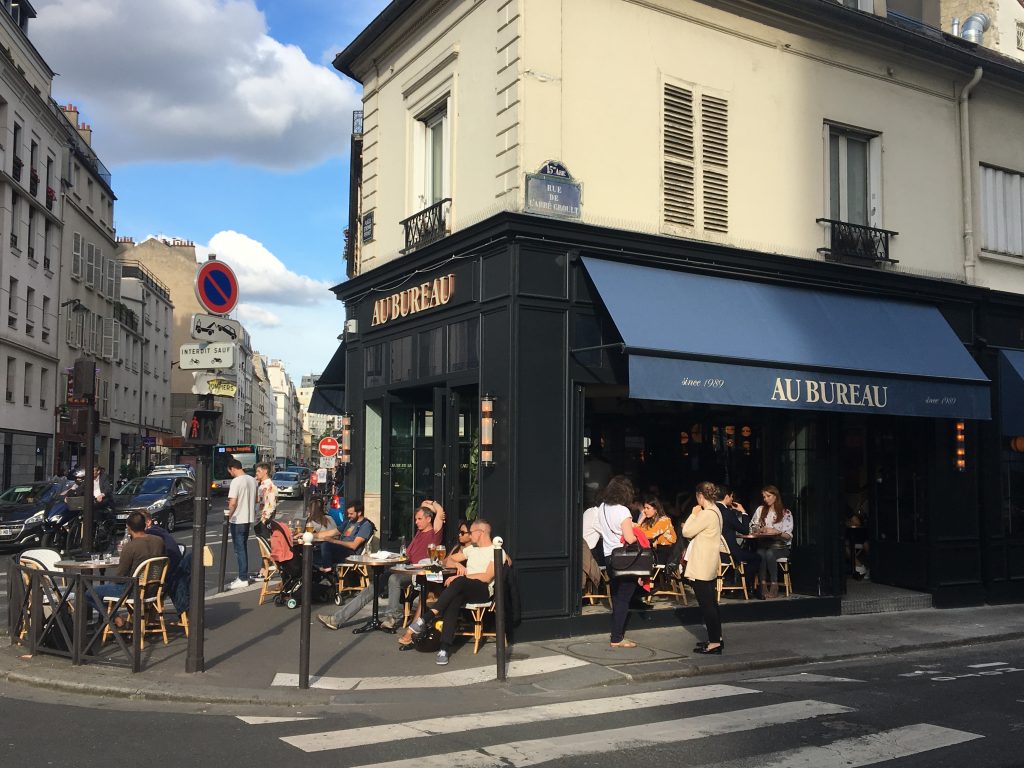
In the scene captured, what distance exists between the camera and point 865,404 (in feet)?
39.9

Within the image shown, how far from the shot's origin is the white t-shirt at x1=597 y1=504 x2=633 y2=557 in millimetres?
10312

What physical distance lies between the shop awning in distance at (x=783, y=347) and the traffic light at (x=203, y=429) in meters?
4.28

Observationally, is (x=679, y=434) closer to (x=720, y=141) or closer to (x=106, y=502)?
(x=720, y=141)

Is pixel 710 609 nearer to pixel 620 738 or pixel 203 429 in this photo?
pixel 620 738

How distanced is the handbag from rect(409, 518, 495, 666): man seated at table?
130cm

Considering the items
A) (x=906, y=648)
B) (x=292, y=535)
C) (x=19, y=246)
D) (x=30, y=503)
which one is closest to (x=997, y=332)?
(x=906, y=648)

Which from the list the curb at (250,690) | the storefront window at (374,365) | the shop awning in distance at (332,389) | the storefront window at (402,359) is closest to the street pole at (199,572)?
the curb at (250,690)

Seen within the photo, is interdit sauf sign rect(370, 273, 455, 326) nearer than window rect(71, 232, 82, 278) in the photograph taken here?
Yes

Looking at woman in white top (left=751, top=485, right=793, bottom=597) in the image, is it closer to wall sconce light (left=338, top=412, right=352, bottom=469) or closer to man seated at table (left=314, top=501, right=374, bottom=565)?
man seated at table (left=314, top=501, right=374, bottom=565)

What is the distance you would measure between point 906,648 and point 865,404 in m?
3.09

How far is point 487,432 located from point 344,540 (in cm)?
298

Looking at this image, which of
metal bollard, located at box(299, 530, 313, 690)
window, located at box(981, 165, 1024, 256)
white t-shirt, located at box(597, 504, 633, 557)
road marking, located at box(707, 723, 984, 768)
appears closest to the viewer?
road marking, located at box(707, 723, 984, 768)

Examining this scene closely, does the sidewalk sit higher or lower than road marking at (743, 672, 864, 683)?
higher

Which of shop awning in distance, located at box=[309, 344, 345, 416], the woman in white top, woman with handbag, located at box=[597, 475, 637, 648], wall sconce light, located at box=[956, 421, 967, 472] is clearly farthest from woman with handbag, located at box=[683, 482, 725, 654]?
shop awning in distance, located at box=[309, 344, 345, 416]
